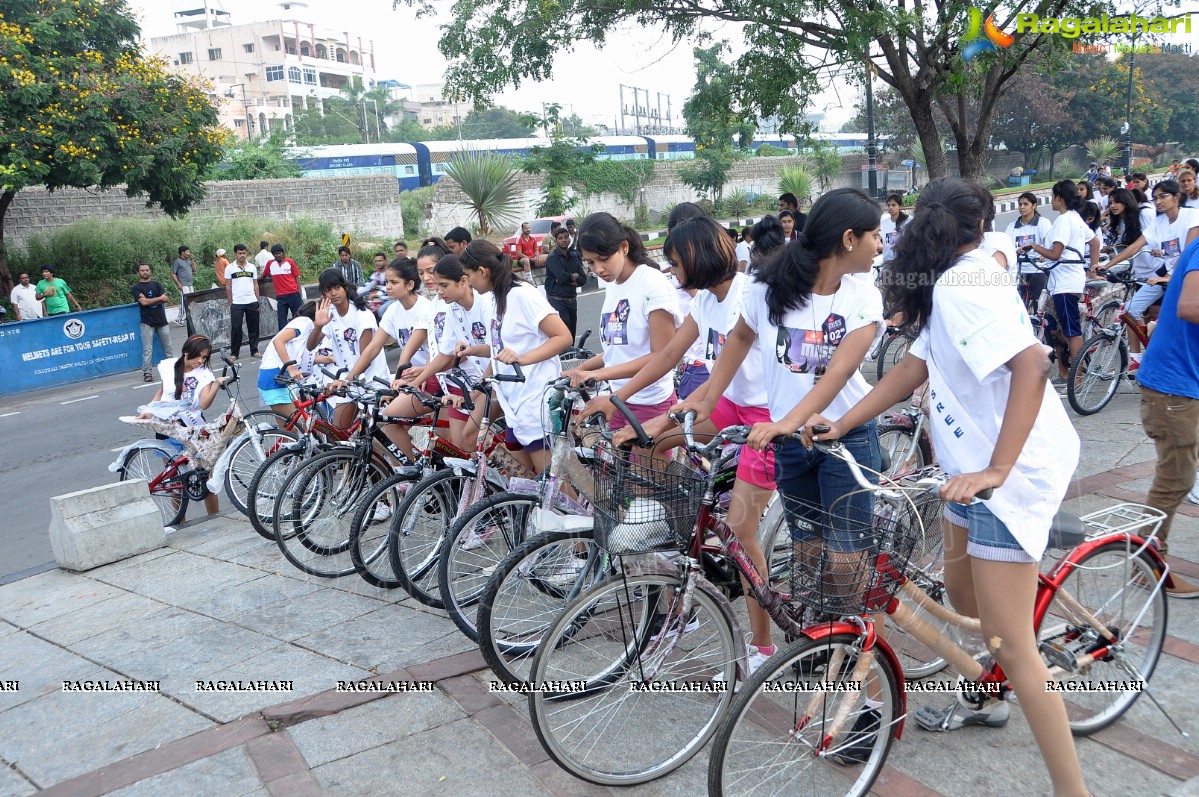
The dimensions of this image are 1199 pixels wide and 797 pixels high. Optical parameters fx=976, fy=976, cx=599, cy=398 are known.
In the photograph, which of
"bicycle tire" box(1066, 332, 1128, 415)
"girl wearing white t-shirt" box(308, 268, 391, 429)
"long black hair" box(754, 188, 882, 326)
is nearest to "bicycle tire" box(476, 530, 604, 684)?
"long black hair" box(754, 188, 882, 326)

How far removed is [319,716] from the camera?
3.88 m

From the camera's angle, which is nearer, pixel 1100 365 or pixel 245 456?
pixel 245 456

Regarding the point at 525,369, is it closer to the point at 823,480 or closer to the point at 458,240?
the point at 823,480

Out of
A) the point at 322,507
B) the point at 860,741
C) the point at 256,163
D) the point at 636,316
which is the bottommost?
the point at 860,741

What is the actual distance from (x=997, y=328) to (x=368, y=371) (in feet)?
17.3

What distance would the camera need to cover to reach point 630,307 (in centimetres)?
460

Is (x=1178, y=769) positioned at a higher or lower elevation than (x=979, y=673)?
lower

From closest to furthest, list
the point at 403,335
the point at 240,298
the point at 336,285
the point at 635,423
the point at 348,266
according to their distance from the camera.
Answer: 1. the point at 635,423
2. the point at 403,335
3. the point at 336,285
4. the point at 348,266
5. the point at 240,298

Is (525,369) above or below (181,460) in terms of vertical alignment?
above

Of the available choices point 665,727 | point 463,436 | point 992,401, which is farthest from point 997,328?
point 463,436

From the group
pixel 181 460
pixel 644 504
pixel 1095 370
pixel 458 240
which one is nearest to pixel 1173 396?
pixel 644 504

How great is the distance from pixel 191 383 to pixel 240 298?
9.41m

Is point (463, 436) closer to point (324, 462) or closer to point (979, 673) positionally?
point (324, 462)

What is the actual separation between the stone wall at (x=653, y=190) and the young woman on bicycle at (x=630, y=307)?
69.3ft
